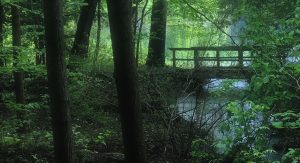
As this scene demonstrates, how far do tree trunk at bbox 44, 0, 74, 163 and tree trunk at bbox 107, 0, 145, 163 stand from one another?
29.3 inches

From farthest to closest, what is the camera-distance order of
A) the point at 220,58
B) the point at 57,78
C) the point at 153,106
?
the point at 220,58, the point at 153,106, the point at 57,78

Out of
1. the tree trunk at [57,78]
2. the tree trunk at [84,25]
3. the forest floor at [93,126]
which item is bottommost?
the forest floor at [93,126]

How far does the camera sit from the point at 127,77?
19.5 ft

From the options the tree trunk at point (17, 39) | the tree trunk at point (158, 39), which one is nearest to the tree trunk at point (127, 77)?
the tree trunk at point (17, 39)

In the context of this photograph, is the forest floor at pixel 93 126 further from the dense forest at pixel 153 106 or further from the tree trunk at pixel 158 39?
the tree trunk at pixel 158 39

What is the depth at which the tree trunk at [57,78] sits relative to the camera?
5.44 meters

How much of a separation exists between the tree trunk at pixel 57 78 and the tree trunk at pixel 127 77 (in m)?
0.74

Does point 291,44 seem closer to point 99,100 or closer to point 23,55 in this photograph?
point 23,55

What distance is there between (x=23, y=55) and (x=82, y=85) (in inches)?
83.0

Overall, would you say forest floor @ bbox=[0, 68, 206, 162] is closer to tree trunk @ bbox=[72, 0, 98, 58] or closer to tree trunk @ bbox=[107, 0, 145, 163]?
tree trunk @ bbox=[107, 0, 145, 163]

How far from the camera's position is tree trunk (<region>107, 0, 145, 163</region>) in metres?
5.81

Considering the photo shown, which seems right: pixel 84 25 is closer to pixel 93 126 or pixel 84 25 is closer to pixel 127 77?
pixel 93 126

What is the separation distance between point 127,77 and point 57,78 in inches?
37.9

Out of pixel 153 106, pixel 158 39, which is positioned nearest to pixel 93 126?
pixel 153 106
